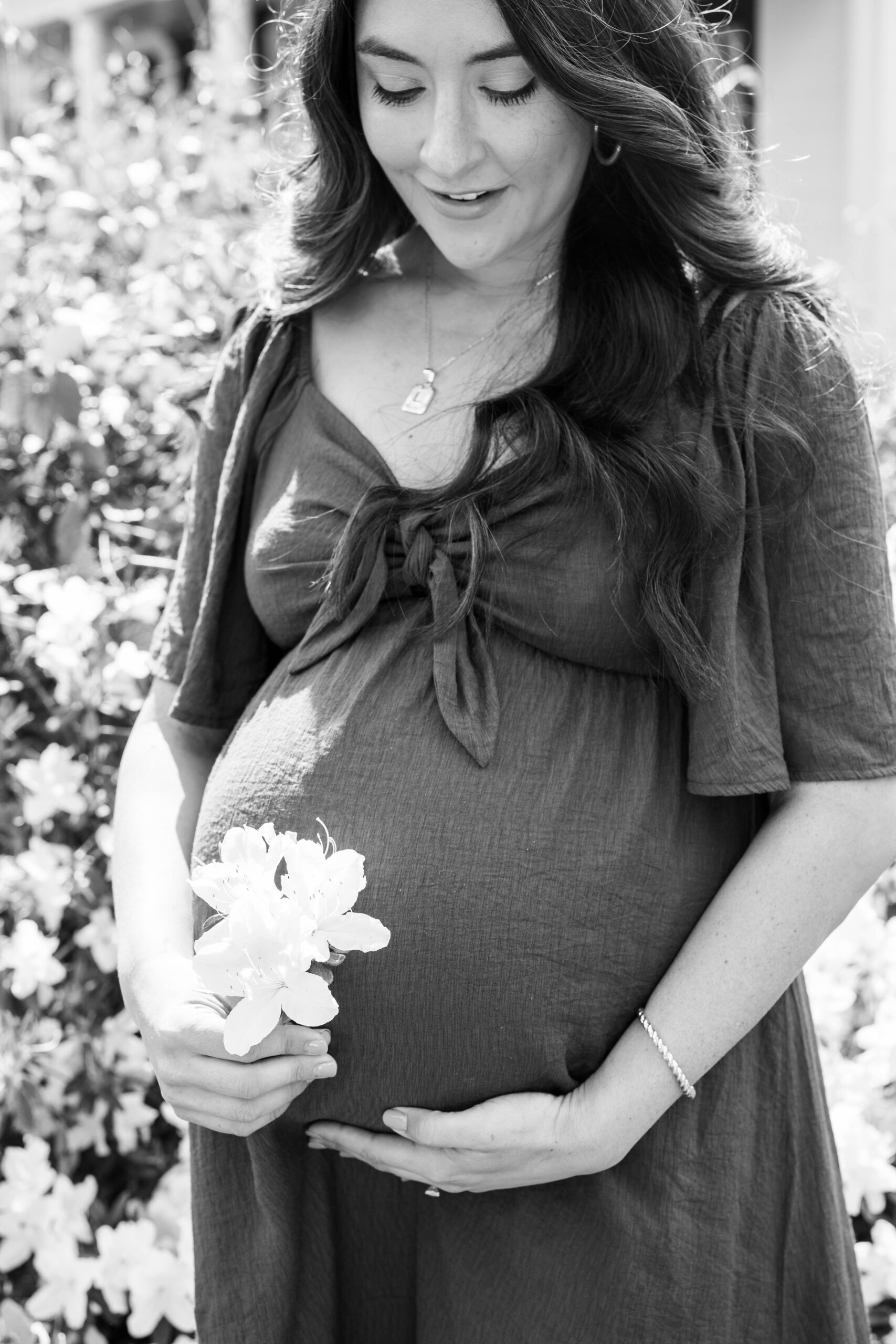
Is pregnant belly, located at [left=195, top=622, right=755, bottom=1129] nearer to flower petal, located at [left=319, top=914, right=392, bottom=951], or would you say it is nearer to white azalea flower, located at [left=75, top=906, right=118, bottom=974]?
flower petal, located at [left=319, top=914, right=392, bottom=951]

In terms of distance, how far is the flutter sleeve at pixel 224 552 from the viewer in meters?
1.49

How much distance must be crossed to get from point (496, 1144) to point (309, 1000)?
278mm

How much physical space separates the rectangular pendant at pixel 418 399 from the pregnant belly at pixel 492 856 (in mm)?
273

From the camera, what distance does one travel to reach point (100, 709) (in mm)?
1918

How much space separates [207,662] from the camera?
150 cm

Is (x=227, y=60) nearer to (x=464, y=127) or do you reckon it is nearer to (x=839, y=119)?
(x=839, y=119)

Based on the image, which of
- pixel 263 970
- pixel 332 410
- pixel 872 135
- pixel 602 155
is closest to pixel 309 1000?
pixel 263 970

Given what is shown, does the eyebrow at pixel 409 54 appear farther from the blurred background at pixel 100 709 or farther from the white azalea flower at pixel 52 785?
the white azalea flower at pixel 52 785

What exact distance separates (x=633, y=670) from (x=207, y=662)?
19.1 inches

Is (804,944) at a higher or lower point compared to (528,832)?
lower

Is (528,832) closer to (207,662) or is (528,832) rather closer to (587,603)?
(587,603)

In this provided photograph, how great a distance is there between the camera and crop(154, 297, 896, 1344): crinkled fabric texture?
4.08ft

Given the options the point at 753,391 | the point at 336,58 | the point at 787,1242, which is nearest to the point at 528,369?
the point at 753,391

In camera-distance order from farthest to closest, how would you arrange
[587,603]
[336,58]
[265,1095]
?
[336,58] < [587,603] < [265,1095]
